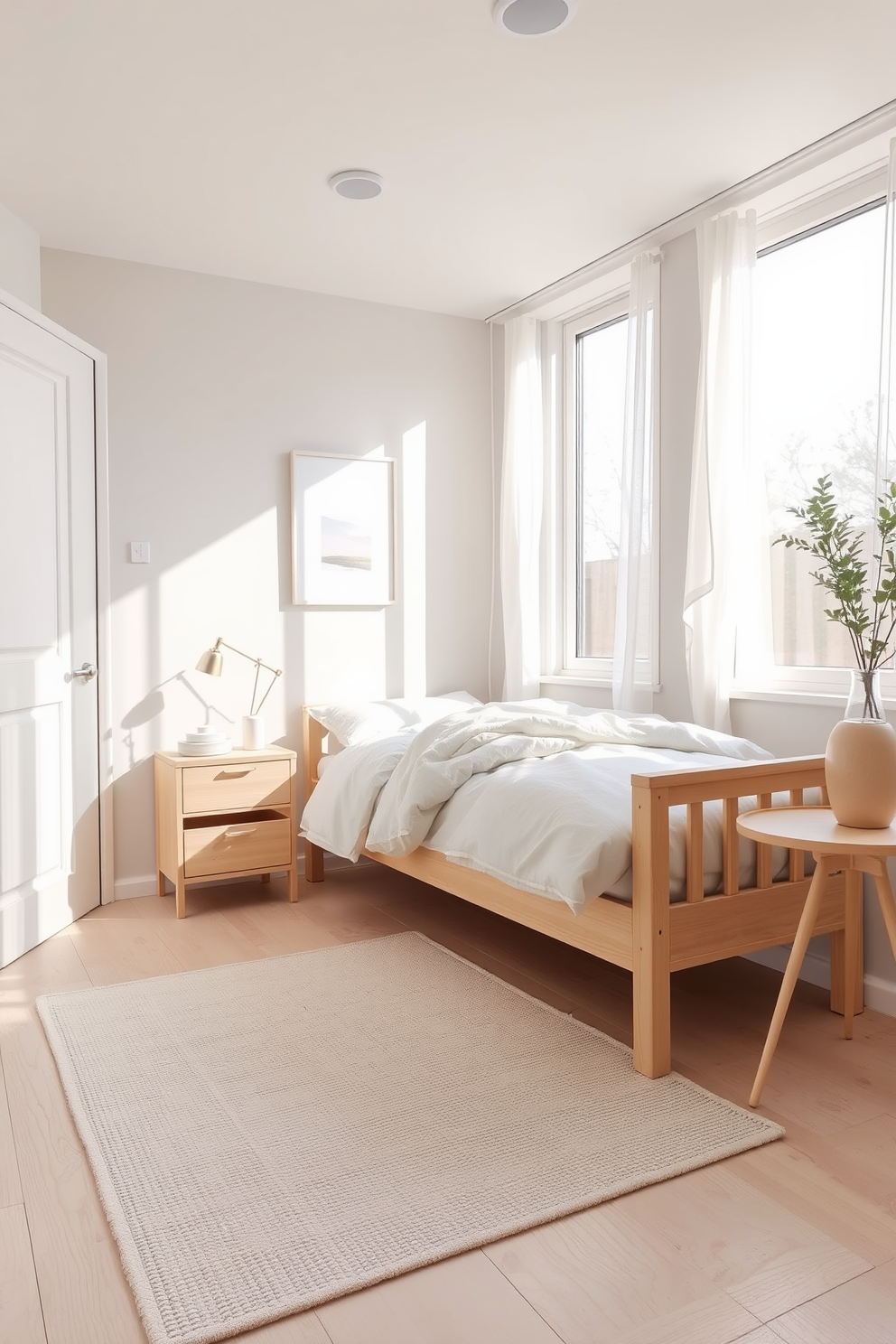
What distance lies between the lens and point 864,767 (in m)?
1.97

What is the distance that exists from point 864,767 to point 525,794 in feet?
2.80

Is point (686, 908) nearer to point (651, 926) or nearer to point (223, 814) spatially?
point (651, 926)

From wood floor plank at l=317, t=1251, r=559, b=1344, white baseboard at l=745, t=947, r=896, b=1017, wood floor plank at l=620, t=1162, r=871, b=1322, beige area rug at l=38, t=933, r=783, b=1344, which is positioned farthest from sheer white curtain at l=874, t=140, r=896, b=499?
wood floor plank at l=317, t=1251, r=559, b=1344

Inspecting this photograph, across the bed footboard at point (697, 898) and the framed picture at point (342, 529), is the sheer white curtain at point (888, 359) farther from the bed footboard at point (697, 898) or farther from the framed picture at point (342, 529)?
the framed picture at point (342, 529)

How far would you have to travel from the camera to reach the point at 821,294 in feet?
10.2

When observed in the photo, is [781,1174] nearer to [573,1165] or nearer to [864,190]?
[573,1165]

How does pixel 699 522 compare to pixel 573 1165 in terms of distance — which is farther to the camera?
pixel 699 522

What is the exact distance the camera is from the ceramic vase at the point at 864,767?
6.41 feet

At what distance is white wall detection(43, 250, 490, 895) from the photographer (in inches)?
148

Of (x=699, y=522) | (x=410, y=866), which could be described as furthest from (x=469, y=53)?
(x=410, y=866)

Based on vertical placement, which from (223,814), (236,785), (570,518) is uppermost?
(570,518)

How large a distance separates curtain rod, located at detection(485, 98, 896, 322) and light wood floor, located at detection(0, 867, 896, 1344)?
8.14 feet

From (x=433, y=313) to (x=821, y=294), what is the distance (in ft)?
6.30

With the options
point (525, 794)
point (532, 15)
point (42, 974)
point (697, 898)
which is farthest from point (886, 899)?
point (42, 974)
